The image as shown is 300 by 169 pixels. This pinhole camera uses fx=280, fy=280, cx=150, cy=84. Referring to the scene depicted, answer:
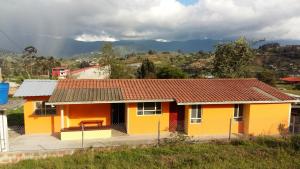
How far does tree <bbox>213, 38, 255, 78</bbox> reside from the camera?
35906mm

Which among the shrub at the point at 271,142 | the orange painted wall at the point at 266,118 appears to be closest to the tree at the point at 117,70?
the orange painted wall at the point at 266,118

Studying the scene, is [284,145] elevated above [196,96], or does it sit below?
below

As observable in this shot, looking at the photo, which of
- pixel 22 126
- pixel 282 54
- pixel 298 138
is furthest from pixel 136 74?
pixel 282 54

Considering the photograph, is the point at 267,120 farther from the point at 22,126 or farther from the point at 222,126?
the point at 22,126

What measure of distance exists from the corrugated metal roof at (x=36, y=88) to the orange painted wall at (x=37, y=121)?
0.38 metres

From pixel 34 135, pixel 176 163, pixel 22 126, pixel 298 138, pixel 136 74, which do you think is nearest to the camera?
pixel 176 163

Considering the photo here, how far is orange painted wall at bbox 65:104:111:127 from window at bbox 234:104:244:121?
808 centimetres

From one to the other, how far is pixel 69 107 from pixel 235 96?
10.4 m

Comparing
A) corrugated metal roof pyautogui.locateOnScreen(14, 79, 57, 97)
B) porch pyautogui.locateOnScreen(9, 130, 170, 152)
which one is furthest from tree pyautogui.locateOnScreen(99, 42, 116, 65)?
porch pyautogui.locateOnScreen(9, 130, 170, 152)

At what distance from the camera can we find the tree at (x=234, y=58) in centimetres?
3591

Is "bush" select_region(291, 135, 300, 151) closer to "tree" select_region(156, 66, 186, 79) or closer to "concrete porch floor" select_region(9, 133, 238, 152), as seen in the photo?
"concrete porch floor" select_region(9, 133, 238, 152)

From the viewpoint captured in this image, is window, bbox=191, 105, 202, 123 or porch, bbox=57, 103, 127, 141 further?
window, bbox=191, 105, 202, 123

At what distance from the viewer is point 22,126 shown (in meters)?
19.5

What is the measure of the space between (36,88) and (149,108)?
7.28 meters
